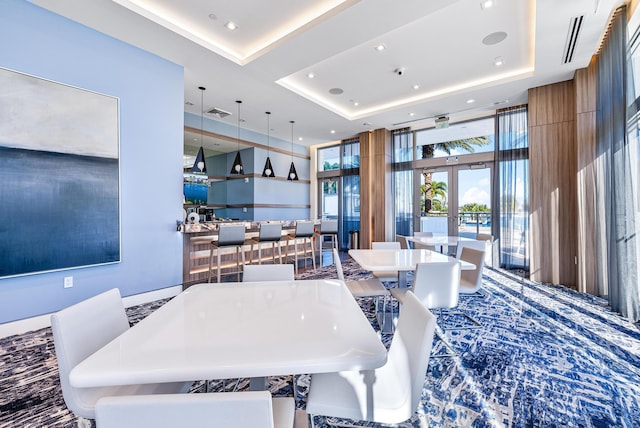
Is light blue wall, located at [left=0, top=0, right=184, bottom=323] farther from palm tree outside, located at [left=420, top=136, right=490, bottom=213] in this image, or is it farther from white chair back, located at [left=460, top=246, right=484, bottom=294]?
palm tree outside, located at [left=420, top=136, right=490, bottom=213]

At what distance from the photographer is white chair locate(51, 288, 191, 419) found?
46.5 inches

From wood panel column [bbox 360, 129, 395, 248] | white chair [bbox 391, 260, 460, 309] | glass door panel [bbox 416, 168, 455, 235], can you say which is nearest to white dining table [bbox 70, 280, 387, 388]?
white chair [bbox 391, 260, 460, 309]

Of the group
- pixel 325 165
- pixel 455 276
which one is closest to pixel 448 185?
pixel 325 165

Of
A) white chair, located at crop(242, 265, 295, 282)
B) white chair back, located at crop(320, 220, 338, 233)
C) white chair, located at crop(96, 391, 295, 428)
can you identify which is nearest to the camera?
white chair, located at crop(96, 391, 295, 428)

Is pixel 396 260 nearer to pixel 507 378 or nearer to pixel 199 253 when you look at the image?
pixel 507 378

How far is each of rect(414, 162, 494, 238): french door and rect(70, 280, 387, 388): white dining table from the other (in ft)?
20.1

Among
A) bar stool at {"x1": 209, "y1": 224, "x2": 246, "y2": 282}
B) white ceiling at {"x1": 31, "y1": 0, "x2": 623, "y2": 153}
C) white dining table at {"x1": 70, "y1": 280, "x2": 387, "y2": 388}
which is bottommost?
white dining table at {"x1": 70, "y1": 280, "x2": 387, "y2": 388}

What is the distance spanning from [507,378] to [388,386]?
145 centimetres

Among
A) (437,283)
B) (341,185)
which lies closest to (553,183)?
(437,283)

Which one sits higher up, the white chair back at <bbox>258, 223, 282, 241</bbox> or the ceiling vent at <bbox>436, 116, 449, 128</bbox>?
the ceiling vent at <bbox>436, 116, 449, 128</bbox>

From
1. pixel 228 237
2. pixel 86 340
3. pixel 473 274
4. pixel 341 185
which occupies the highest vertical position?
pixel 341 185

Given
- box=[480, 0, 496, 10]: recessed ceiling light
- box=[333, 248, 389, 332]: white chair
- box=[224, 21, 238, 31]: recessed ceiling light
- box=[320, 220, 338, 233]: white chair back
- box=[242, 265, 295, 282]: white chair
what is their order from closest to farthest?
box=[242, 265, 295, 282]: white chair, box=[333, 248, 389, 332]: white chair, box=[480, 0, 496, 10]: recessed ceiling light, box=[224, 21, 238, 31]: recessed ceiling light, box=[320, 220, 338, 233]: white chair back

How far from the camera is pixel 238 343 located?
3.61 ft

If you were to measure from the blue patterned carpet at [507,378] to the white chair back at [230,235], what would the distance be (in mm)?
1375
